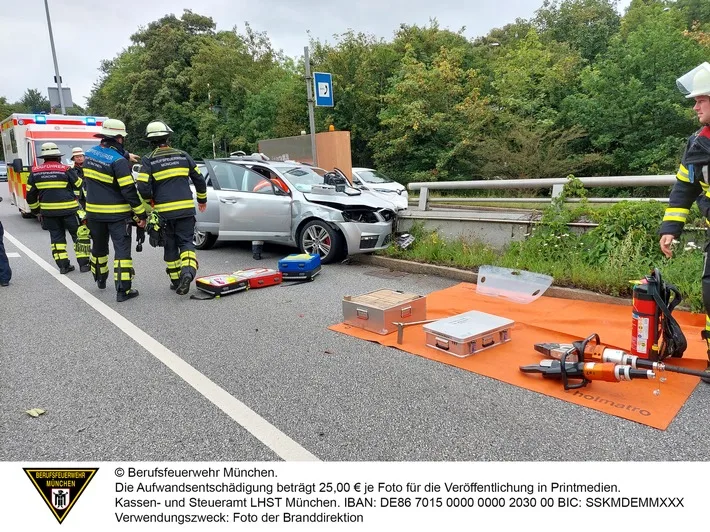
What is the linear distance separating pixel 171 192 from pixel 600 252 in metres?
5.17

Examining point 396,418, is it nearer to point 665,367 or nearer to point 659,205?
point 665,367

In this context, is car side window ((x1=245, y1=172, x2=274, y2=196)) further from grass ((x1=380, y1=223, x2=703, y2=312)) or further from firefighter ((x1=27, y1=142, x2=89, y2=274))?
firefighter ((x1=27, y1=142, x2=89, y2=274))

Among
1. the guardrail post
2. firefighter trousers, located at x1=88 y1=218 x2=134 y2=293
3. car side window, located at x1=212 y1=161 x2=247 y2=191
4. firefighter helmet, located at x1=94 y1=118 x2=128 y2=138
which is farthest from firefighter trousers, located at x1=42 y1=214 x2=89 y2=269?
the guardrail post

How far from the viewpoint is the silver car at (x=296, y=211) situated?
7477 millimetres

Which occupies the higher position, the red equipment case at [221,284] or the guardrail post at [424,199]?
the guardrail post at [424,199]

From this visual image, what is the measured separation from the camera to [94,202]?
591cm

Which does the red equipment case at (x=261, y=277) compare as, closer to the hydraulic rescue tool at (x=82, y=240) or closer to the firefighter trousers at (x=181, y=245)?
the firefighter trousers at (x=181, y=245)

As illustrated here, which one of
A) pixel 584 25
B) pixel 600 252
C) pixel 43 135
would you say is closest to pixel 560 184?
pixel 600 252

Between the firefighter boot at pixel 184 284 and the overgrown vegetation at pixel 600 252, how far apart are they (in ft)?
11.1

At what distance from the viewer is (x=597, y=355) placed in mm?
3514

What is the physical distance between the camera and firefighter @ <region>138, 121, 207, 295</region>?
5820 millimetres

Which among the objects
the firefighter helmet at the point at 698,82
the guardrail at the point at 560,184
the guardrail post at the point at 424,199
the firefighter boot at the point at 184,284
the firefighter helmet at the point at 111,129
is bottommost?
the firefighter boot at the point at 184,284

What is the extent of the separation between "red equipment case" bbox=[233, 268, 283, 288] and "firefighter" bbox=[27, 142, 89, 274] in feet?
9.65
